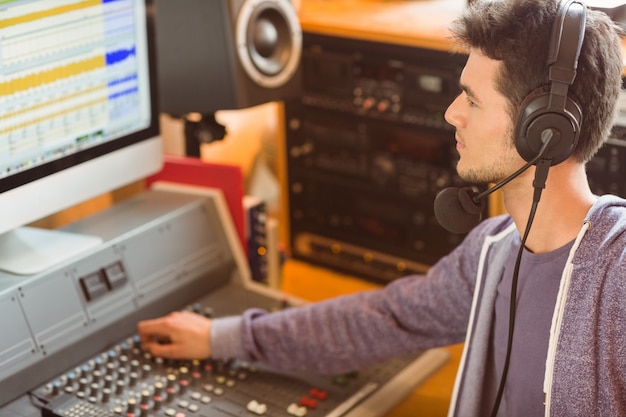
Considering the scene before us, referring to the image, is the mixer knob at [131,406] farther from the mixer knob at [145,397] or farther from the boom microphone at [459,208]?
the boom microphone at [459,208]

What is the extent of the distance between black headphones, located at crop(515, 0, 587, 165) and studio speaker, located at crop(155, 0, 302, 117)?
66 centimetres

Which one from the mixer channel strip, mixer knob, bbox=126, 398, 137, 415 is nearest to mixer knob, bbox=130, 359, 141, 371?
the mixer channel strip

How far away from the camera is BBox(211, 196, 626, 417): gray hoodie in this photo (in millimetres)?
1144

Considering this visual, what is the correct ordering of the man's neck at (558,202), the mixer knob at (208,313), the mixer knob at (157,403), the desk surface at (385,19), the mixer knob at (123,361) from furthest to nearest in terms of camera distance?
the desk surface at (385,19), the mixer knob at (208,313), the mixer knob at (123,361), the mixer knob at (157,403), the man's neck at (558,202)

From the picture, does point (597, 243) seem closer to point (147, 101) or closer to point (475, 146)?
point (475, 146)

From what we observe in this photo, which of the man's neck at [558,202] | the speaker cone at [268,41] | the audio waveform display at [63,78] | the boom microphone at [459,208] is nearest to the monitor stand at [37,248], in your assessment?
the audio waveform display at [63,78]

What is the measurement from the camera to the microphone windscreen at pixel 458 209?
4.15 ft

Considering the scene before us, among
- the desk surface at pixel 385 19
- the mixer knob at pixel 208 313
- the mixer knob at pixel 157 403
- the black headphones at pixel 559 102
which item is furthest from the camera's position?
the desk surface at pixel 385 19

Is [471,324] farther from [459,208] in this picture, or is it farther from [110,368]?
[110,368]

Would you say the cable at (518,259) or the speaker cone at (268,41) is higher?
the speaker cone at (268,41)

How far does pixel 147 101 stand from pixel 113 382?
48cm

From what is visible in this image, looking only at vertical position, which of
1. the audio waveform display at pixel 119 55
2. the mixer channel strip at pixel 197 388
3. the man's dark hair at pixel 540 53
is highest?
the man's dark hair at pixel 540 53

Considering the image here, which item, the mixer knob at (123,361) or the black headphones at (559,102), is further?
the mixer knob at (123,361)

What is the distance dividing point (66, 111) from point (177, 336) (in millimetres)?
379
